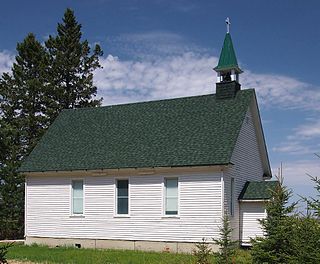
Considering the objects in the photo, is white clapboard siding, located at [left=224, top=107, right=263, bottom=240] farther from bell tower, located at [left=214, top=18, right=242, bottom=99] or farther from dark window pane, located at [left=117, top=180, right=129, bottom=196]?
dark window pane, located at [left=117, top=180, right=129, bottom=196]

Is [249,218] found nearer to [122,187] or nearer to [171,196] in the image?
[171,196]

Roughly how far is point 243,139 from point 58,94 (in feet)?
74.5

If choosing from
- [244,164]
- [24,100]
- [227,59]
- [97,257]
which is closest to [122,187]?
[97,257]

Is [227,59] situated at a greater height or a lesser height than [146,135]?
greater

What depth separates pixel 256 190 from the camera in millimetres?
26797

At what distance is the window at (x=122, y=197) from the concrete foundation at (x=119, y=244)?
1.65 metres

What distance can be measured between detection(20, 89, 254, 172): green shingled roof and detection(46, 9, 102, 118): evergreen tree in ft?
43.1

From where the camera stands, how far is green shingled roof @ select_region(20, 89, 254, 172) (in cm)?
2609

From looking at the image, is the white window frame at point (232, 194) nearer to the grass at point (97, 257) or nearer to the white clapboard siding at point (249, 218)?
the white clapboard siding at point (249, 218)

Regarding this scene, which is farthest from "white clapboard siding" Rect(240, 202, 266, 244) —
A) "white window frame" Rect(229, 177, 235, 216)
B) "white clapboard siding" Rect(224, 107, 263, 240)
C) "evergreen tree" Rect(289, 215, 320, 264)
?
"evergreen tree" Rect(289, 215, 320, 264)

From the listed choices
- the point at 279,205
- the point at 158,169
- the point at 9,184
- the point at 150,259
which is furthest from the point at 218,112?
the point at 9,184

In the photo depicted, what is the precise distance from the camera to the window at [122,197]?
1077 inches

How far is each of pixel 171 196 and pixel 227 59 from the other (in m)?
8.91

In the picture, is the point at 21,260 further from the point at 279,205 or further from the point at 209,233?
the point at 279,205
